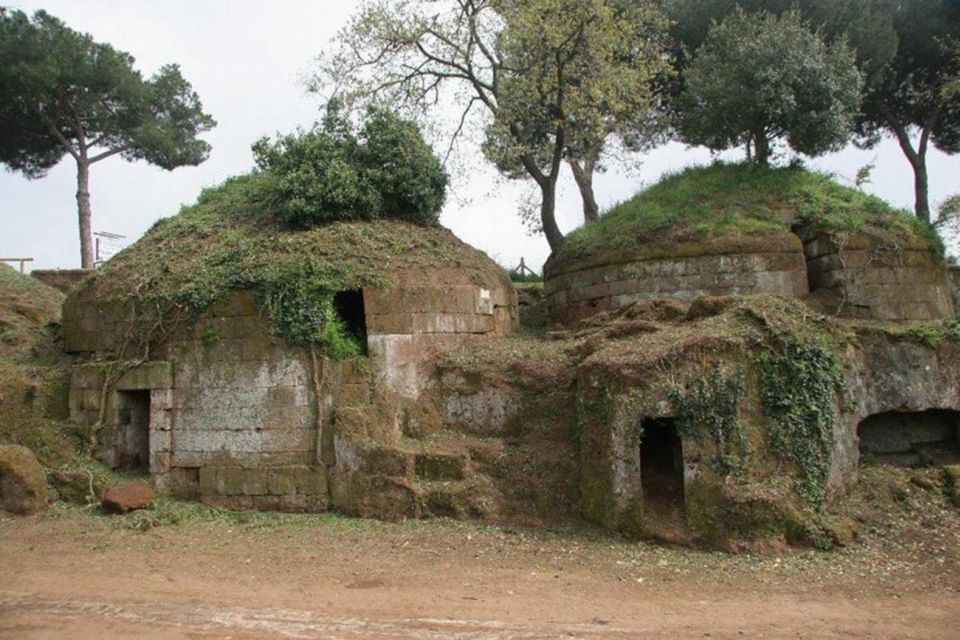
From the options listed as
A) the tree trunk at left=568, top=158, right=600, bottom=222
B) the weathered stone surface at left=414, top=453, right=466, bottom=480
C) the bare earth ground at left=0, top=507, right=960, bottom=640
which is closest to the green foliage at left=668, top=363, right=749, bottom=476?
the bare earth ground at left=0, top=507, right=960, bottom=640

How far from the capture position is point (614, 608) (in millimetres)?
7410

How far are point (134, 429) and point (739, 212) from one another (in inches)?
454

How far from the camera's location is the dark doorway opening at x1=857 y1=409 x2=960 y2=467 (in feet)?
39.0

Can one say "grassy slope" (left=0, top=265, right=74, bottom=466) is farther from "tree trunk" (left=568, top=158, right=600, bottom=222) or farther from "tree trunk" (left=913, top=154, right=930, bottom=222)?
"tree trunk" (left=913, top=154, right=930, bottom=222)

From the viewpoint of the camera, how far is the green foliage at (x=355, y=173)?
43.5 feet

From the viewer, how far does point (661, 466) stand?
1041 cm

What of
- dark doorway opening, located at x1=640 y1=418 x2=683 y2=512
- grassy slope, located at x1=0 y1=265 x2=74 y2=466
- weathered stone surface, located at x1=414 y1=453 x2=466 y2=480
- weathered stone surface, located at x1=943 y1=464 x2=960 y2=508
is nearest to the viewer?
dark doorway opening, located at x1=640 y1=418 x2=683 y2=512

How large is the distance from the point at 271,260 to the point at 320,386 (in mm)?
2223

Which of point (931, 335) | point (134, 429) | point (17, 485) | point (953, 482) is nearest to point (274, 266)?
point (134, 429)

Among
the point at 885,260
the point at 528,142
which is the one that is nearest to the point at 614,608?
the point at 885,260

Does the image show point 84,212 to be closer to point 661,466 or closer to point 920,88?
point 661,466

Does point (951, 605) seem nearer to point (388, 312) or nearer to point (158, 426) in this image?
point (388, 312)

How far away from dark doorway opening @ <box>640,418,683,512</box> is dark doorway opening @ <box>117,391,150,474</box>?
306 inches

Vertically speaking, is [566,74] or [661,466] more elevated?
[566,74]
